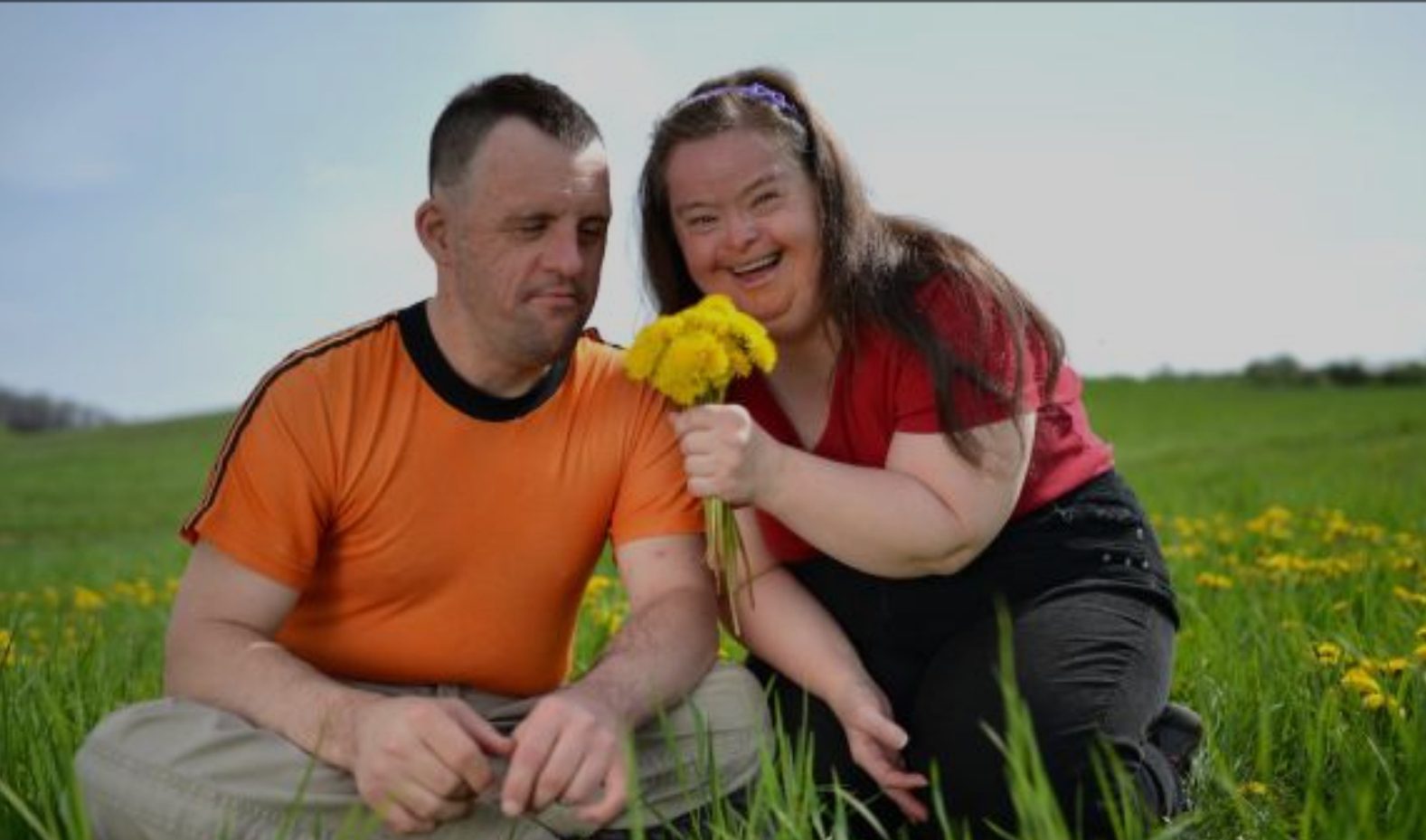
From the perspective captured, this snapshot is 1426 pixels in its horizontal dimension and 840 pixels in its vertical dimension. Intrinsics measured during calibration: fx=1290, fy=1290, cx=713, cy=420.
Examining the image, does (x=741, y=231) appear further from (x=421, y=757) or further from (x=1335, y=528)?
(x=1335, y=528)

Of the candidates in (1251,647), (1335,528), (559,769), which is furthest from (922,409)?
(1335,528)

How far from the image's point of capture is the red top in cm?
303

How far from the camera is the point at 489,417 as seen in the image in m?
3.26

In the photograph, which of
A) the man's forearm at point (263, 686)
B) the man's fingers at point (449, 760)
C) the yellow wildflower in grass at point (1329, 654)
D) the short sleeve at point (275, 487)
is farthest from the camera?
the yellow wildflower in grass at point (1329, 654)

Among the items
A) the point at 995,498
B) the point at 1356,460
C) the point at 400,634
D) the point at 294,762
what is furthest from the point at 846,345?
the point at 1356,460

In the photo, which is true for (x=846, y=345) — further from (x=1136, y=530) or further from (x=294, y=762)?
(x=294, y=762)

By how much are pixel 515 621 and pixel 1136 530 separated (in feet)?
5.43

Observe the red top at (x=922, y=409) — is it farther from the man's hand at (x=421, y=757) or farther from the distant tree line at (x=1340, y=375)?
the distant tree line at (x=1340, y=375)

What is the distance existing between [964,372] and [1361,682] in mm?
1283

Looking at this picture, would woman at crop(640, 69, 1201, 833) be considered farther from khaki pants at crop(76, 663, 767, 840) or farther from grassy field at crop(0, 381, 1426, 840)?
khaki pants at crop(76, 663, 767, 840)

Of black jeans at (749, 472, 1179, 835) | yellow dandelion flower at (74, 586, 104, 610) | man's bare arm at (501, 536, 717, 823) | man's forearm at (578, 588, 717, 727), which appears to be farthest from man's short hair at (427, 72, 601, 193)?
yellow dandelion flower at (74, 586, 104, 610)

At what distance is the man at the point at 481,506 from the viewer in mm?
3033

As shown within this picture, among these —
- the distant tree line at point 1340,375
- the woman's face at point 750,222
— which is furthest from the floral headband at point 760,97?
the distant tree line at point 1340,375

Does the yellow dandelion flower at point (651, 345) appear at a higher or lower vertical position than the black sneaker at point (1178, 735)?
higher
